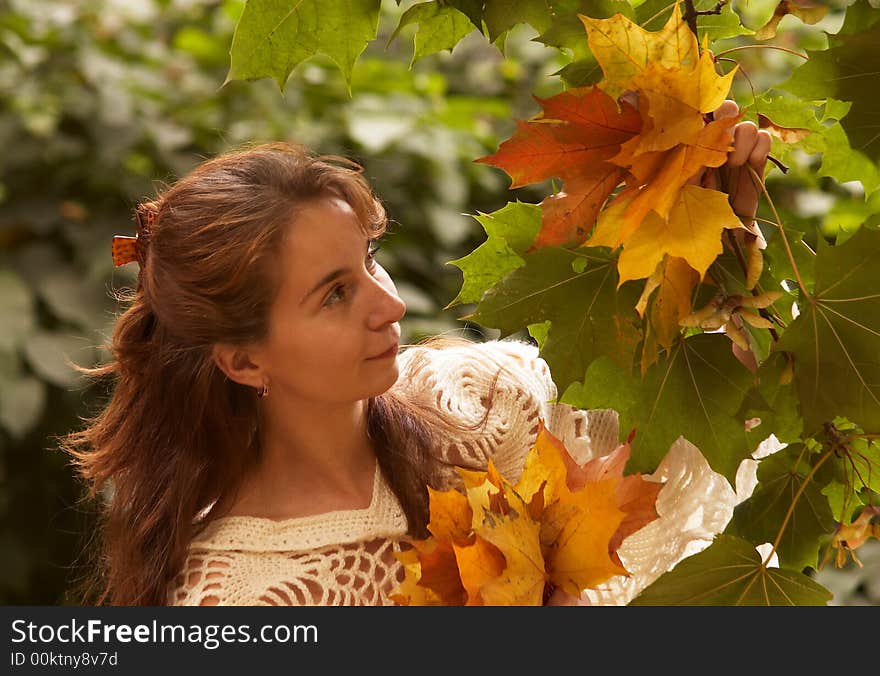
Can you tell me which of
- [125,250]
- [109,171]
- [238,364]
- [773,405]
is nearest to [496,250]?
[773,405]

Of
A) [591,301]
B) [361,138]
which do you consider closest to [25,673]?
[591,301]

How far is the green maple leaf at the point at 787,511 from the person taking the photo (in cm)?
68

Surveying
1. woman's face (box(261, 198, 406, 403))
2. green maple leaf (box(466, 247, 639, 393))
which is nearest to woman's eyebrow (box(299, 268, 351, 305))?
woman's face (box(261, 198, 406, 403))

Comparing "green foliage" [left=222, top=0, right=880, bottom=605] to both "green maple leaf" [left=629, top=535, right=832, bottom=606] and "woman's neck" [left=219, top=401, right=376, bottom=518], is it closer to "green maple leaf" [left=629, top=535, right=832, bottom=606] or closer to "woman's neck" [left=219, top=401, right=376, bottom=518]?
"green maple leaf" [left=629, top=535, right=832, bottom=606]

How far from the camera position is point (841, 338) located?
59 centimetres

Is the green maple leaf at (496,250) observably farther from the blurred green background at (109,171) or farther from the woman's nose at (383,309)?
the blurred green background at (109,171)

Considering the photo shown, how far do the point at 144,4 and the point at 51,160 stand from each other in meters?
0.56

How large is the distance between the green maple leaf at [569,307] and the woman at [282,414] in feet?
1.08

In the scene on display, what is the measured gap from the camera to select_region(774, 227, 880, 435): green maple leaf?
59 cm

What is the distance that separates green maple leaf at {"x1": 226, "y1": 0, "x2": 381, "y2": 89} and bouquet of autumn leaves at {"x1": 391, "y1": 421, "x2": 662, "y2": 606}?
0.26 meters

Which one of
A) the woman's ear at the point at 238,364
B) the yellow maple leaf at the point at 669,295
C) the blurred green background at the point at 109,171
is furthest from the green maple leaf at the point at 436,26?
the blurred green background at the point at 109,171

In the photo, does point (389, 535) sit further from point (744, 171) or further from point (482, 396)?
point (744, 171)

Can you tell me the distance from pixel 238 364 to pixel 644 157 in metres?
0.60

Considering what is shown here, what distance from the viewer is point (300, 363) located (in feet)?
3.34
